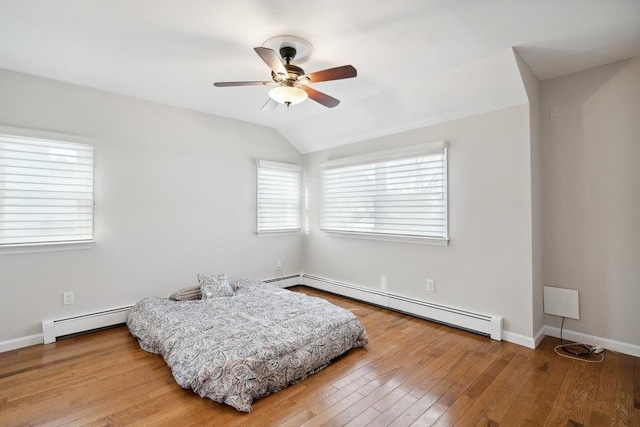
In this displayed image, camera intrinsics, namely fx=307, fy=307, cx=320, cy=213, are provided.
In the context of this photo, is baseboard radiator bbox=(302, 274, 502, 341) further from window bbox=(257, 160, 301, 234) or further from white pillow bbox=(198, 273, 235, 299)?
white pillow bbox=(198, 273, 235, 299)

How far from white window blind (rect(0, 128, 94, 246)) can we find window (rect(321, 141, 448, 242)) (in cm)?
306

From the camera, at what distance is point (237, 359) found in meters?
2.11

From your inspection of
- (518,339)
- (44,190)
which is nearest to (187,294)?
(44,190)

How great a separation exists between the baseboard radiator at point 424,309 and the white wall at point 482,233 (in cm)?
9

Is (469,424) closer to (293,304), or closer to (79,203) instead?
(293,304)

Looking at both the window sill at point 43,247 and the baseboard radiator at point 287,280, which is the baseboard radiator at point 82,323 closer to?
the window sill at point 43,247

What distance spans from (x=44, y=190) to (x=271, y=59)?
2643 millimetres

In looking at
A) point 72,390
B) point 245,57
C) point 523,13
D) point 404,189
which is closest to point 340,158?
point 404,189

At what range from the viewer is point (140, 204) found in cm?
360

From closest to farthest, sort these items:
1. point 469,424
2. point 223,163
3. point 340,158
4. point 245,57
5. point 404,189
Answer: point 469,424 → point 245,57 → point 404,189 → point 223,163 → point 340,158

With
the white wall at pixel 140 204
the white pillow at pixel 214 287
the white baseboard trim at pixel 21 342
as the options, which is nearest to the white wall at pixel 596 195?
the white pillow at pixel 214 287

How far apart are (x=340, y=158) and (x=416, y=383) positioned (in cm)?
317

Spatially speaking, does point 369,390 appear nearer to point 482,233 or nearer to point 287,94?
point 482,233

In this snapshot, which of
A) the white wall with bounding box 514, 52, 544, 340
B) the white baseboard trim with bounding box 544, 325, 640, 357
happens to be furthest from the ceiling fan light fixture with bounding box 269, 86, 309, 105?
the white baseboard trim with bounding box 544, 325, 640, 357
